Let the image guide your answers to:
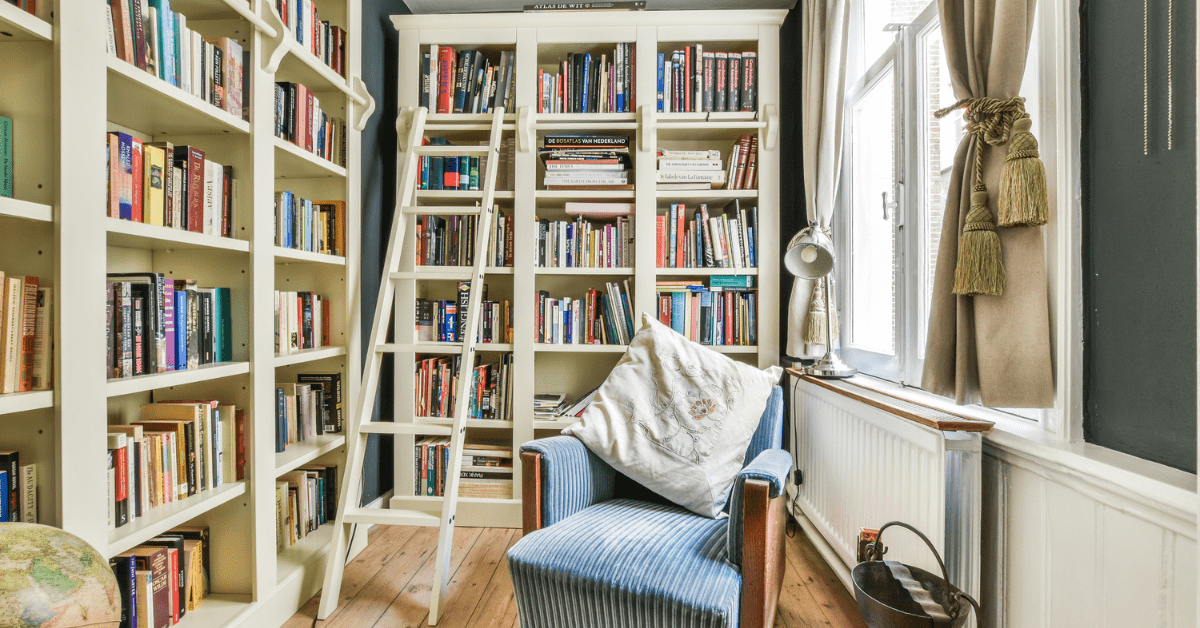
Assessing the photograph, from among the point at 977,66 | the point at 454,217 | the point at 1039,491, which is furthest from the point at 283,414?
the point at 977,66

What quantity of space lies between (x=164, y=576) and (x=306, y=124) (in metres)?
1.50

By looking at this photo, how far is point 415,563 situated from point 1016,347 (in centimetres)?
212

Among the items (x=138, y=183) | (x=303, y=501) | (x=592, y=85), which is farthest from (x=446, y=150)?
(x=303, y=501)

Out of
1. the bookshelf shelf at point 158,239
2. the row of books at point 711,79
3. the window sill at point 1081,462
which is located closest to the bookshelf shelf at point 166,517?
the bookshelf shelf at point 158,239

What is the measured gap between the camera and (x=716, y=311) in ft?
8.27

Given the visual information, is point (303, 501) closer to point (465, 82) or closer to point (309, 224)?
point (309, 224)

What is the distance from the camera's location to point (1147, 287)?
928mm

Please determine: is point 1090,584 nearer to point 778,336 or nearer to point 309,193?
point 778,336

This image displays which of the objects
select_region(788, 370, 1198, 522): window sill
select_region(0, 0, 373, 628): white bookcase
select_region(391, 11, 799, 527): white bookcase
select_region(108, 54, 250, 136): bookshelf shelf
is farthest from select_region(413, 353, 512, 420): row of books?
select_region(788, 370, 1198, 522): window sill

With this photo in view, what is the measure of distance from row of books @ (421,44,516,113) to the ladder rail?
179 millimetres

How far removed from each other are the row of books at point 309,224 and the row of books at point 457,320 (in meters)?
0.49

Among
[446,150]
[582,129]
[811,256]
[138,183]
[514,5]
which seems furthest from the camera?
[514,5]

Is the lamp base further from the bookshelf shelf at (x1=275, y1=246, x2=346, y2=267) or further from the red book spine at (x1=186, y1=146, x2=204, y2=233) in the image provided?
the red book spine at (x1=186, y1=146, x2=204, y2=233)

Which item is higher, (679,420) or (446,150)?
(446,150)
